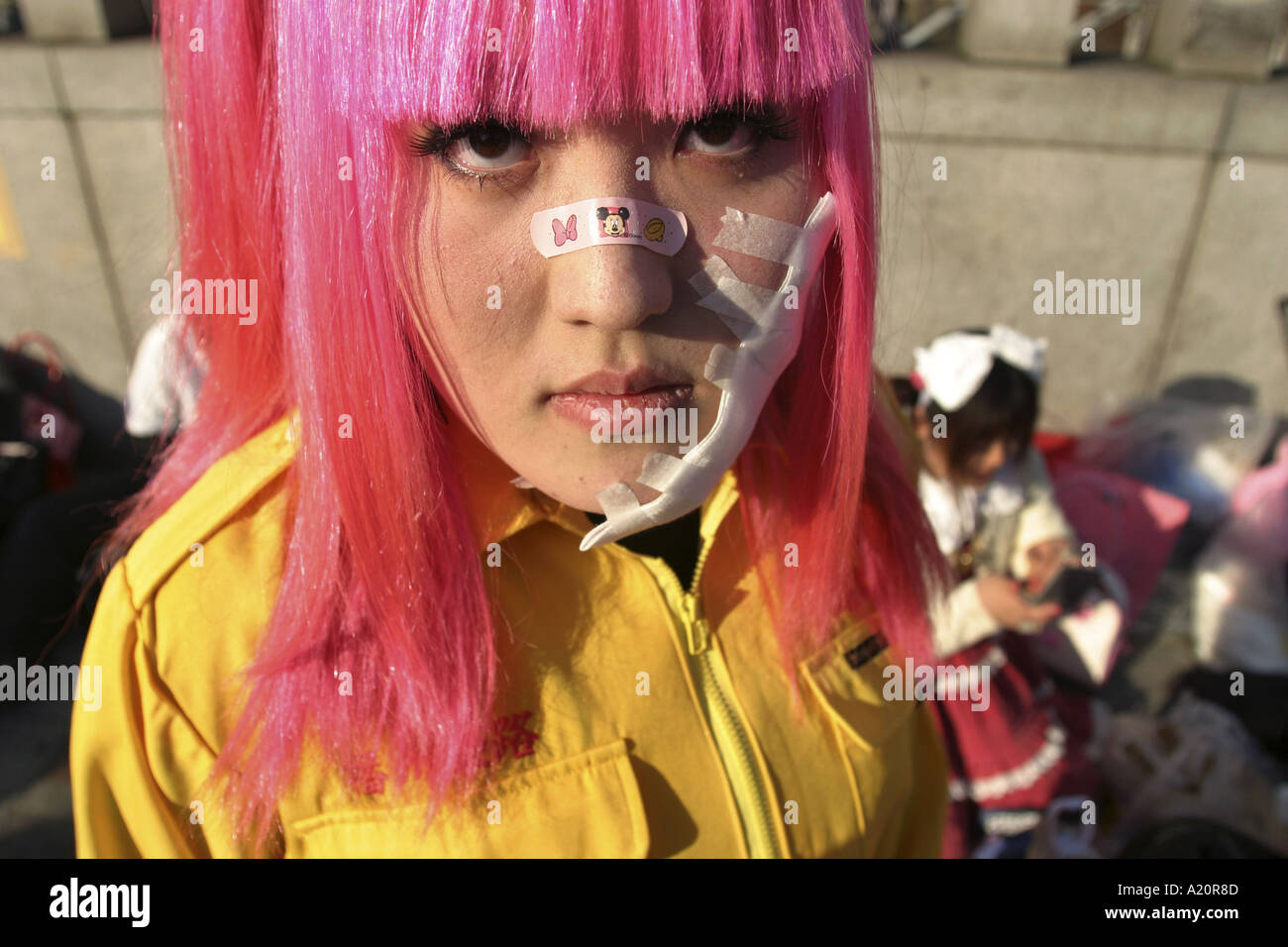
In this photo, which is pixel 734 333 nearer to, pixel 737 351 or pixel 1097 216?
pixel 737 351

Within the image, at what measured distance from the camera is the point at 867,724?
124cm

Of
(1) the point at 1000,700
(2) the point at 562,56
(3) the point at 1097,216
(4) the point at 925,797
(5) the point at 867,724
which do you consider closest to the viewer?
(2) the point at 562,56

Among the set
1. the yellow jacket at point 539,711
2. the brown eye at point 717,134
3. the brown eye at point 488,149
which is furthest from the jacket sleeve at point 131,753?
the brown eye at point 717,134

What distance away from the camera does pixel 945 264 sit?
3.53 meters

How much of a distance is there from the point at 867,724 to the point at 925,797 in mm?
360

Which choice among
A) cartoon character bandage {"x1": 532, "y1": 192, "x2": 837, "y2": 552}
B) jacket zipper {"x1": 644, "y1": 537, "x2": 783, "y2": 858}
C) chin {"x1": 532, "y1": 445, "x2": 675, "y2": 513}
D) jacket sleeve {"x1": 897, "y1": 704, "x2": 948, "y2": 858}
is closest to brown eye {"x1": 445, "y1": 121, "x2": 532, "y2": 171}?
cartoon character bandage {"x1": 532, "y1": 192, "x2": 837, "y2": 552}

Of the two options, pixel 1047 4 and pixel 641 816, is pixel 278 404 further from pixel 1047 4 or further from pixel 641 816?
pixel 1047 4

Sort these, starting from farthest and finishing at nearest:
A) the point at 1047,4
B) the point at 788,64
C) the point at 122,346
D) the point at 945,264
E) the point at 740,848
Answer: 1. the point at 122,346
2. the point at 945,264
3. the point at 1047,4
4. the point at 740,848
5. the point at 788,64

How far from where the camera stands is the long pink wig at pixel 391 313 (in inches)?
30.0

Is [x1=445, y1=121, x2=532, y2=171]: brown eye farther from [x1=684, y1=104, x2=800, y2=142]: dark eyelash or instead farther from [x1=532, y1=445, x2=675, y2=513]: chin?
[x1=532, y1=445, x2=675, y2=513]: chin

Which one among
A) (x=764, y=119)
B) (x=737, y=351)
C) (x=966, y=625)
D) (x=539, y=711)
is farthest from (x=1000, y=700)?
(x=764, y=119)

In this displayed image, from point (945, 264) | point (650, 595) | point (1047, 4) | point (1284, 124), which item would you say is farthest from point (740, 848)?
point (1284, 124)

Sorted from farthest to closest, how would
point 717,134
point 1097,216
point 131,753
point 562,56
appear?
point 1097,216 < point 131,753 < point 717,134 < point 562,56
